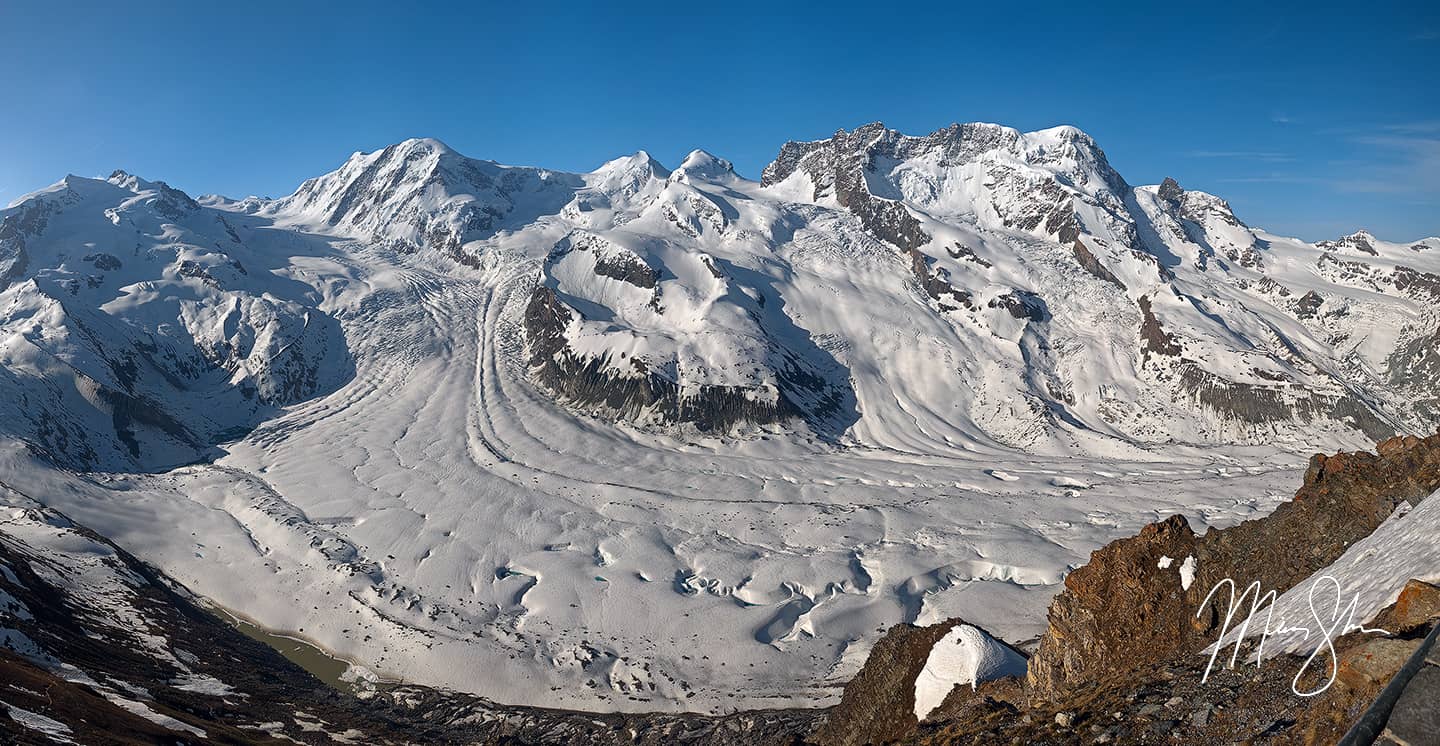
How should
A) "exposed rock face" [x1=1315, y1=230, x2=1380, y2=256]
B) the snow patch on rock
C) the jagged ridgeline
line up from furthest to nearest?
"exposed rock face" [x1=1315, y1=230, x2=1380, y2=256], the jagged ridgeline, the snow patch on rock

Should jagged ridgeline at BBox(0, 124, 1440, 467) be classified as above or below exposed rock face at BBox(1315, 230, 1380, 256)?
below

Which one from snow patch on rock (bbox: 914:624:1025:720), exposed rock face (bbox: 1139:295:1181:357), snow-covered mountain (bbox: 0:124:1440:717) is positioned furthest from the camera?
exposed rock face (bbox: 1139:295:1181:357)

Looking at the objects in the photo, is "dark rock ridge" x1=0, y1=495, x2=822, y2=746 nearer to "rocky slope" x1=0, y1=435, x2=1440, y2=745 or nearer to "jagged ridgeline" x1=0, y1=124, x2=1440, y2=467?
"rocky slope" x1=0, y1=435, x2=1440, y2=745

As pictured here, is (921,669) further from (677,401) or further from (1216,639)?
(677,401)

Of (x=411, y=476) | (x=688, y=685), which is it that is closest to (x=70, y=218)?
(x=411, y=476)

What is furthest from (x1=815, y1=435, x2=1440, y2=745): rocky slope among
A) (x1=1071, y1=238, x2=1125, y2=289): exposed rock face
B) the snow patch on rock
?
(x1=1071, y1=238, x2=1125, y2=289): exposed rock face

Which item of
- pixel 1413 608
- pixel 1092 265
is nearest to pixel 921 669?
pixel 1413 608
